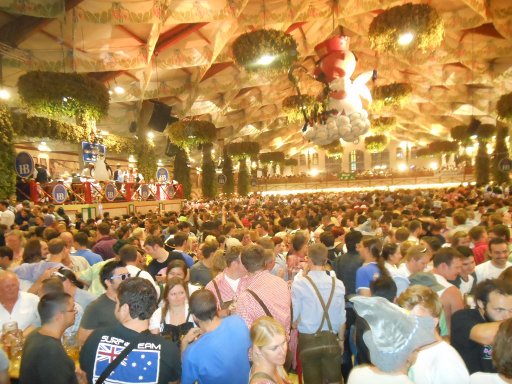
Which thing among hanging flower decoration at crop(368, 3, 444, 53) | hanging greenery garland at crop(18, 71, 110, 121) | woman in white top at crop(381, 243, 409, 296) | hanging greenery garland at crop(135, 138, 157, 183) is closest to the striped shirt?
woman in white top at crop(381, 243, 409, 296)

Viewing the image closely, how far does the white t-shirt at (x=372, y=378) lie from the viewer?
1.92m

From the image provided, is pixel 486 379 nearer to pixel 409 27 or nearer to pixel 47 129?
pixel 409 27

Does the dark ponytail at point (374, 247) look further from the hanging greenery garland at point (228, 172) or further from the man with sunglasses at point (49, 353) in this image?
the hanging greenery garland at point (228, 172)

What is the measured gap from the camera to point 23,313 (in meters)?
3.45

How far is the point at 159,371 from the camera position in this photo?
2248 millimetres

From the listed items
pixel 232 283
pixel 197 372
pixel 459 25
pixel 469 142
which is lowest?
pixel 197 372

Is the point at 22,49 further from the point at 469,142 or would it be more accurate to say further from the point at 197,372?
the point at 469,142

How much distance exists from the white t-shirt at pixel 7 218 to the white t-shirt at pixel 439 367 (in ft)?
24.9

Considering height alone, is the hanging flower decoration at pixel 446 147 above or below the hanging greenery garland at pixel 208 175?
above

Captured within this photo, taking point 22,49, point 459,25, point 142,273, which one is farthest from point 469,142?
point 142,273

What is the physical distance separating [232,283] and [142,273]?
2.77 feet

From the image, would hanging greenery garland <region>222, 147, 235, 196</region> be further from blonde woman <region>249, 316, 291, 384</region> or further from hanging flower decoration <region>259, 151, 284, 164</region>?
blonde woman <region>249, 316, 291, 384</region>

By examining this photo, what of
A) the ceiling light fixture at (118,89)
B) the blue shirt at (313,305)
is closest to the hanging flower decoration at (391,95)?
the ceiling light fixture at (118,89)

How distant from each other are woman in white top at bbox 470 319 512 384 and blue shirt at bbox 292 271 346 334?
5.56 feet
